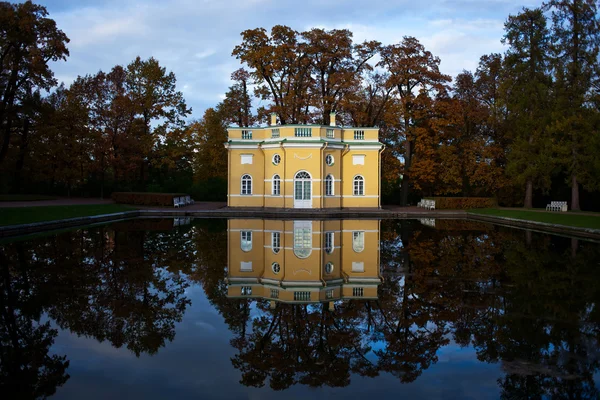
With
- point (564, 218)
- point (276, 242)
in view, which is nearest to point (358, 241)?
point (276, 242)

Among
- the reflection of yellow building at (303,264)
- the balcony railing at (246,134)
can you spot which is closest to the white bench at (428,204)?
the balcony railing at (246,134)

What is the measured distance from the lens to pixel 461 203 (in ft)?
95.6

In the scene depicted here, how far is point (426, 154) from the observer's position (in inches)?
1174

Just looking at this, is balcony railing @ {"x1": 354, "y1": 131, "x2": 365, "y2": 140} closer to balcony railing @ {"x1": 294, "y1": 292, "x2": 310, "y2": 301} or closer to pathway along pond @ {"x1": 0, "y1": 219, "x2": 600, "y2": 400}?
pathway along pond @ {"x1": 0, "y1": 219, "x2": 600, "y2": 400}

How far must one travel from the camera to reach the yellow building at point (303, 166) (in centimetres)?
2547

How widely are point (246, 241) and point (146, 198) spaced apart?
16.9 metres

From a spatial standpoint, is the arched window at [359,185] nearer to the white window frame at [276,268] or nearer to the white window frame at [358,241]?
the white window frame at [358,241]

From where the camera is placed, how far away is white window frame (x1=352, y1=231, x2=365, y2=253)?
41.0 feet

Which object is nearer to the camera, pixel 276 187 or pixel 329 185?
pixel 276 187

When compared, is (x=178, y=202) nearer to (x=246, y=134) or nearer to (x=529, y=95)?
(x=246, y=134)

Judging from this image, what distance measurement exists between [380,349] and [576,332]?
8.27 ft

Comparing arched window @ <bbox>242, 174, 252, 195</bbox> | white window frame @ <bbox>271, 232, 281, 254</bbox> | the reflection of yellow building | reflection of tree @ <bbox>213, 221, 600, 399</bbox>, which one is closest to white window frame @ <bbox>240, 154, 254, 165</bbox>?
arched window @ <bbox>242, 174, 252, 195</bbox>

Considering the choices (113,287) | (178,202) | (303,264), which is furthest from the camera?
(178,202)

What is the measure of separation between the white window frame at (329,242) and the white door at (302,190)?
9644 millimetres
